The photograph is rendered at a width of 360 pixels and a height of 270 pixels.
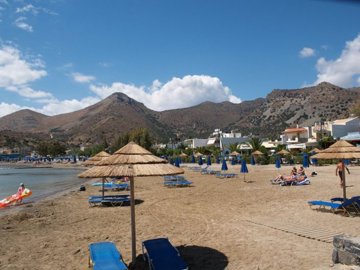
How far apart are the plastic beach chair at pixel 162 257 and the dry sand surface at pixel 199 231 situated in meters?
0.50

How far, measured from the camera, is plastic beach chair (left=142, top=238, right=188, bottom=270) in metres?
5.83

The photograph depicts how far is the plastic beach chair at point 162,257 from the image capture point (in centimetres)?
583

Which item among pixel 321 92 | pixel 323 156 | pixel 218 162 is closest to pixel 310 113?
pixel 321 92

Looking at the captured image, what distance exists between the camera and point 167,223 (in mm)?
10508

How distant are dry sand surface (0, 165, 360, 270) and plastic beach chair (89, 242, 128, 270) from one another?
0.55m

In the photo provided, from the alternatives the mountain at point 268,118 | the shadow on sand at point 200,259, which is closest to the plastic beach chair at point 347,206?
the shadow on sand at point 200,259

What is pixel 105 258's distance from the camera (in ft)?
20.5

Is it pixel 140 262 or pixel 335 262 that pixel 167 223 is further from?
pixel 335 262

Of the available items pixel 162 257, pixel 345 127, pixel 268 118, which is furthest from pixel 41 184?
pixel 268 118

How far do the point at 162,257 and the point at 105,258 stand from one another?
999 millimetres

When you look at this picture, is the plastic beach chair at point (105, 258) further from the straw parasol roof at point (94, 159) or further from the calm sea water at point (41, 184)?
the calm sea water at point (41, 184)

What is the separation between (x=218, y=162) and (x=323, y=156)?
139 ft

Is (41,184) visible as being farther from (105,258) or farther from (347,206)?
(105,258)

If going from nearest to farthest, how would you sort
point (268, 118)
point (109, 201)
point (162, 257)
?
point (162, 257) < point (109, 201) < point (268, 118)
